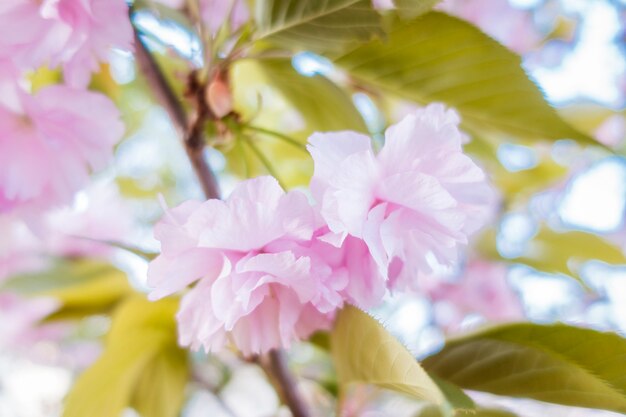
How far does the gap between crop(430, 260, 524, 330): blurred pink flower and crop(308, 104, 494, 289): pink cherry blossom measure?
2.79ft

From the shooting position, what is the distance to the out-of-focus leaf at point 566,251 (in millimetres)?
858

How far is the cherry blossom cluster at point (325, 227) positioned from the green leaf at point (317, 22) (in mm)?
93

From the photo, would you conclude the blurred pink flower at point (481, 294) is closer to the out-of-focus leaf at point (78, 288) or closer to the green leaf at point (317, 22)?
the out-of-focus leaf at point (78, 288)

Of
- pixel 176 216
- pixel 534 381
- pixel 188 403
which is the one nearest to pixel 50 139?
pixel 176 216

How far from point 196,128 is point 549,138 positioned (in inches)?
10.2

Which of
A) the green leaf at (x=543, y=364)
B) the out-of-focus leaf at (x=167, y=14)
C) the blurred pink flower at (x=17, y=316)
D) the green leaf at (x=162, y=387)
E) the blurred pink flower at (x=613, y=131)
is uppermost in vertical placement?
the out-of-focus leaf at (x=167, y=14)

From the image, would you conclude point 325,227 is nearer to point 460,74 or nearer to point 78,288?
point 460,74

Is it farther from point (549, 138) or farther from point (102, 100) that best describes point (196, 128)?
point (549, 138)

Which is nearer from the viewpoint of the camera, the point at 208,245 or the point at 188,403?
the point at 208,245

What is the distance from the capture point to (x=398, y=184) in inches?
13.2

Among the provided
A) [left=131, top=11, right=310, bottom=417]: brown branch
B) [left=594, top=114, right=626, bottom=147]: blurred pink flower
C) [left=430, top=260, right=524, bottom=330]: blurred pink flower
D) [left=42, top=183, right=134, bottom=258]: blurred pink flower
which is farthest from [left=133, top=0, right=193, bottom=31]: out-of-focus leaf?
[left=594, top=114, right=626, bottom=147]: blurred pink flower

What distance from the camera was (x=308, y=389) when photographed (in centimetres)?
105

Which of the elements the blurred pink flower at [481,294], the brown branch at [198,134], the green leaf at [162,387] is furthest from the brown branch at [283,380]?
the blurred pink flower at [481,294]

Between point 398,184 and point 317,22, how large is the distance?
153 mm
